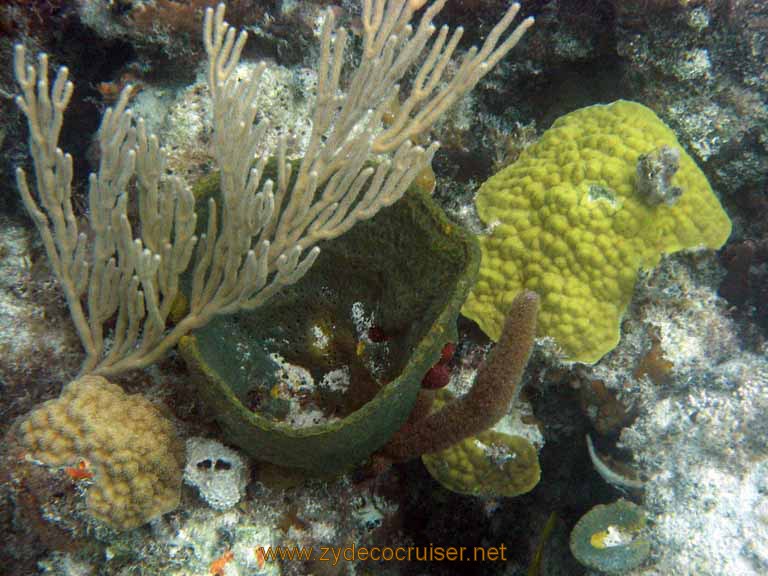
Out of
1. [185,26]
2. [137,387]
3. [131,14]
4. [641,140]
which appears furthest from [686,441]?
[131,14]

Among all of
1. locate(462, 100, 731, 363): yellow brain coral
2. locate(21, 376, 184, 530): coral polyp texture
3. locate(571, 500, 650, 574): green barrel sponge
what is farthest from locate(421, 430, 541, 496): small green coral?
locate(21, 376, 184, 530): coral polyp texture

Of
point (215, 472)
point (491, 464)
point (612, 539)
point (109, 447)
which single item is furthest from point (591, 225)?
point (109, 447)

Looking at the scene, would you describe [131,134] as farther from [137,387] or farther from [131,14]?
[131,14]

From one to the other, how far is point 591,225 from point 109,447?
2559 mm

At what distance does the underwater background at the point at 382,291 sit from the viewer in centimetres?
197

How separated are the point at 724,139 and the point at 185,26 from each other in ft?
11.6

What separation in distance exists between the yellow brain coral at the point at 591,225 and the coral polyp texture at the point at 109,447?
173 cm

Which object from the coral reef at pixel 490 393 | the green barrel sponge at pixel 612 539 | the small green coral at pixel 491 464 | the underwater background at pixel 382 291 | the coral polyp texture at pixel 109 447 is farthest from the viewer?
the small green coral at pixel 491 464

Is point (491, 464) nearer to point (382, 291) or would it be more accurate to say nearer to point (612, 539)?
point (612, 539)

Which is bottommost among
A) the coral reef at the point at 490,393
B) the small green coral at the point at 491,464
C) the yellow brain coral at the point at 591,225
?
the small green coral at the point at 491,464

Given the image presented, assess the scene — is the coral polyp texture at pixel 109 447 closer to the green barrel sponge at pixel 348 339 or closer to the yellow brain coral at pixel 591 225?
the green barrel sponge at pixel 348 339

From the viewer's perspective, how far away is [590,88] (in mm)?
3484

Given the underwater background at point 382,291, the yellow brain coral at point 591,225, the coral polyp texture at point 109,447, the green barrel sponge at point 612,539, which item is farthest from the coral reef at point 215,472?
the green barrel sponge at point 612,539

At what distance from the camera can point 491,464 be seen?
2.84 m
